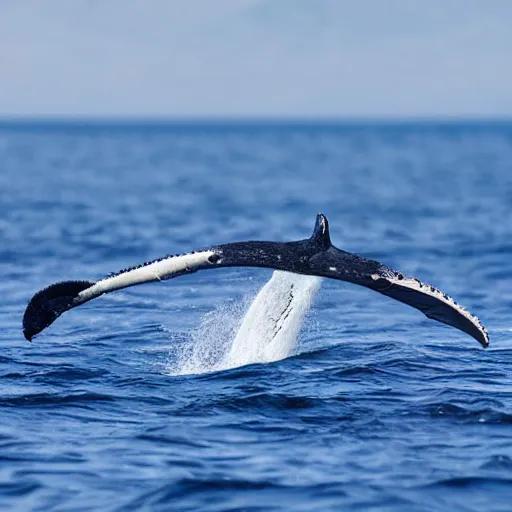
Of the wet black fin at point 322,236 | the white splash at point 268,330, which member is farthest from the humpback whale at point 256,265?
the white splash at point 268,330

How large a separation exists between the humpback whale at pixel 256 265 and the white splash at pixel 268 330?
218cm

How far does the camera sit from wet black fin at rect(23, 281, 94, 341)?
1175 centimetres

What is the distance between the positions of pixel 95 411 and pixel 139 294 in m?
8.28

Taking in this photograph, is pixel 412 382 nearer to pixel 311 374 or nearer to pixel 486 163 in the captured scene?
pixel 311 374

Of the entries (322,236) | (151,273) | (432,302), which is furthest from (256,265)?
(432,302)

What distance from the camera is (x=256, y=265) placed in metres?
11.9

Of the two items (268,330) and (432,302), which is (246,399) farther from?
(268,330)

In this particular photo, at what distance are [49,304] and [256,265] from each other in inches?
84.7

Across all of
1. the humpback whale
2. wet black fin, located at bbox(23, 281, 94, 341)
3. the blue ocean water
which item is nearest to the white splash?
the blue ocean water

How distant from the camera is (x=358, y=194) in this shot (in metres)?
51.2

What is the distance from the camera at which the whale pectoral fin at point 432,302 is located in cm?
1180

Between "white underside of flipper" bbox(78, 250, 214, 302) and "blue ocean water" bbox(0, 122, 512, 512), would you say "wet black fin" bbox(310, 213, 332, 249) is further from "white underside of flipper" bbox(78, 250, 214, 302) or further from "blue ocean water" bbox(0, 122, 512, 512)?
"blue ocean water" bbox(0, 122, 512, 512)

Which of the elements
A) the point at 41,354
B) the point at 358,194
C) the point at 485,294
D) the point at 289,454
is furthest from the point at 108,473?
the point at 358,194

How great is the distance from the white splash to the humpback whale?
2.18m
